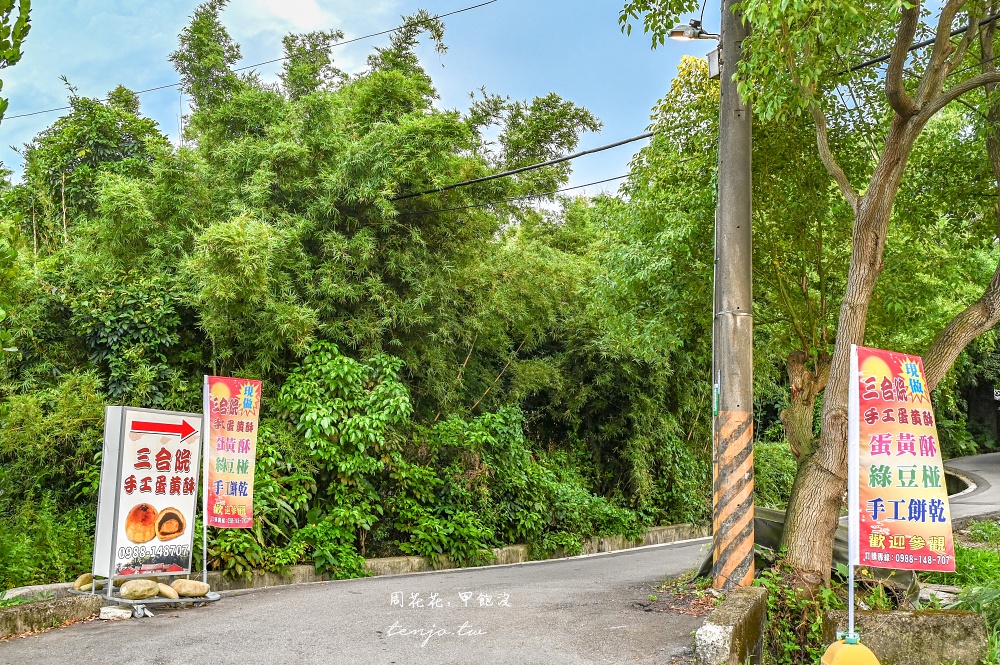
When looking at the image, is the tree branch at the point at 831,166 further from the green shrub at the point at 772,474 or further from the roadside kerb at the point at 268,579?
the green shrub at the point at 772,474

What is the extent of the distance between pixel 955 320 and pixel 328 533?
730 cm

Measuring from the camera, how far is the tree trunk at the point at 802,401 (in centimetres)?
835

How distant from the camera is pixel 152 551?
769cm

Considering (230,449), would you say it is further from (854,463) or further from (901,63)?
(901,63)

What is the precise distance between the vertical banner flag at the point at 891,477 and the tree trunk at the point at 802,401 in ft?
6.62

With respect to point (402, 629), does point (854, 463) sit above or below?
above

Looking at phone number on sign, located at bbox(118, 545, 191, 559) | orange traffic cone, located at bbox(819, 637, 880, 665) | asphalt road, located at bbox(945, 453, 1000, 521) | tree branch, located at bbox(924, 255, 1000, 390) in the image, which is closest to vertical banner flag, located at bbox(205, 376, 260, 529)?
phone number on sign, located at bbox(118, 545, 191, 559)

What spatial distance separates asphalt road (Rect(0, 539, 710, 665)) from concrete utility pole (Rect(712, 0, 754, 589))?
81cm

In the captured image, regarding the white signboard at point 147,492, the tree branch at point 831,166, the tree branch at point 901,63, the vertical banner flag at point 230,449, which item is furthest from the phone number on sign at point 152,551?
the tree branch at point 901,63

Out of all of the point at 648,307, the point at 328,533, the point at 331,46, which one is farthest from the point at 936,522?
the point at 331,46

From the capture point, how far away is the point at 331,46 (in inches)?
509

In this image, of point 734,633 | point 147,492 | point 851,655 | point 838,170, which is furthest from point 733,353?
point 147,492

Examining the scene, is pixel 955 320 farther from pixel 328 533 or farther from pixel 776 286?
pixel 328 533

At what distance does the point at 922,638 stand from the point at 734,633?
1.54 m
